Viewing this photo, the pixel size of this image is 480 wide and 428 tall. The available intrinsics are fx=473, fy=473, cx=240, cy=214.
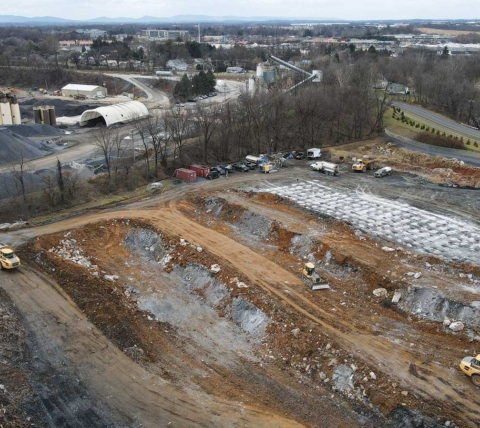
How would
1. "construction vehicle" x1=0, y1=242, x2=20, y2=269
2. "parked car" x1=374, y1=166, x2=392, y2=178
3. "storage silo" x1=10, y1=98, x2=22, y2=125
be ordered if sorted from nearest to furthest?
"construction vehicle" x1=0, y1=242, x2=20, y2=269 → "parked car" x1=374, y1=166, x2=392, y2=178 → "storage silo" x1=10, y1=98, x2=22, y2=125

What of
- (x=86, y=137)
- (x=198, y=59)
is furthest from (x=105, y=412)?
(x=198, y=59)

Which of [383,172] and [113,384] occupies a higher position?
[383,172]

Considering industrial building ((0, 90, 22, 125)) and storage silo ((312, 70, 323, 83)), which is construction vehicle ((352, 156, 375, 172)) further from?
industrial building ((0, 90, 22, 125))

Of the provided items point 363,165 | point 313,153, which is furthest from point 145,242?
point 313,153

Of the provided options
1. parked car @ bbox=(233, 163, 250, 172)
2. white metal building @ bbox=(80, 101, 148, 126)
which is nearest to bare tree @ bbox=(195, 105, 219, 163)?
parked car @ bbox=(233, 163, 250, 172)

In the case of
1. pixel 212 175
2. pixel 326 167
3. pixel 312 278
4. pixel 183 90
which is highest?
pixel 183 90

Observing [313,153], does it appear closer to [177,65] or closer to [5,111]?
[5,111]
